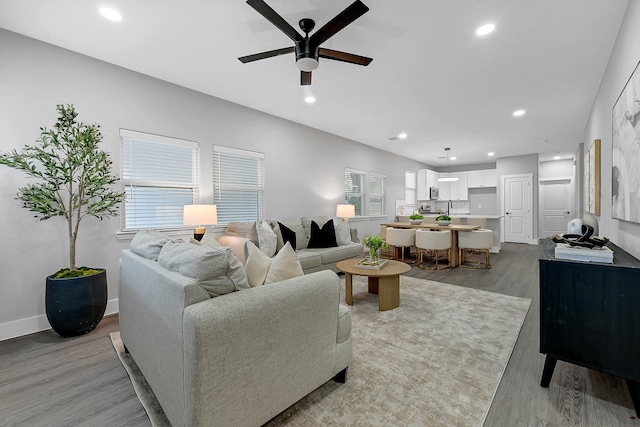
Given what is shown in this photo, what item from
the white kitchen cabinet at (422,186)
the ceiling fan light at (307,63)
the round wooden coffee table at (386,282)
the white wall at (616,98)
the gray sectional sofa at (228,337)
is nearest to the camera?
the gray sectional sofa at (228,337)

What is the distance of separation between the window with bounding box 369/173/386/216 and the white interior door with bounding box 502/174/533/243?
158 inches

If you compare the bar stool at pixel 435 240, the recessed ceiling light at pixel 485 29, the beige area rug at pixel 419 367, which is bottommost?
the beige area rug at pixel 419 367

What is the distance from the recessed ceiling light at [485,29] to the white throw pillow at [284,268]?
260 centimetres

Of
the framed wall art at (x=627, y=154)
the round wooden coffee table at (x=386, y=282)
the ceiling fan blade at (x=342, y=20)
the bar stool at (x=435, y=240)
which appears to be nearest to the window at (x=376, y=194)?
the bar stool at (x=435, y=240)

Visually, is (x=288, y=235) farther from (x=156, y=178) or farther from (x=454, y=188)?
(x=454, y=188)

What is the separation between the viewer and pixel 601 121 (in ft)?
10.8

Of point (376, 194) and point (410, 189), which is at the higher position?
point (410, 189)

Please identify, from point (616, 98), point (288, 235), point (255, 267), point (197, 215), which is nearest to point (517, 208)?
point (616, 98)

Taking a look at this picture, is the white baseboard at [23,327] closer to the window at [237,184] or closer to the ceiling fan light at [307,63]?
the window at [237,184]

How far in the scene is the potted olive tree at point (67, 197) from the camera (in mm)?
2457

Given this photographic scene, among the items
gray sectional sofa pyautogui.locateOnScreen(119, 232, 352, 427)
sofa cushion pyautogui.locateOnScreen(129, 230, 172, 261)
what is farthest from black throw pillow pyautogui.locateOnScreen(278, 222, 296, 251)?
gray sectional sofa pyautogui.locateOnScreen(119, 232, 352, 427)

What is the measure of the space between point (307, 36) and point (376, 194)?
5521 mm

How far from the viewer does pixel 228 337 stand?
3.95ft

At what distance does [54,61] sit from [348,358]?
12.9 ft
